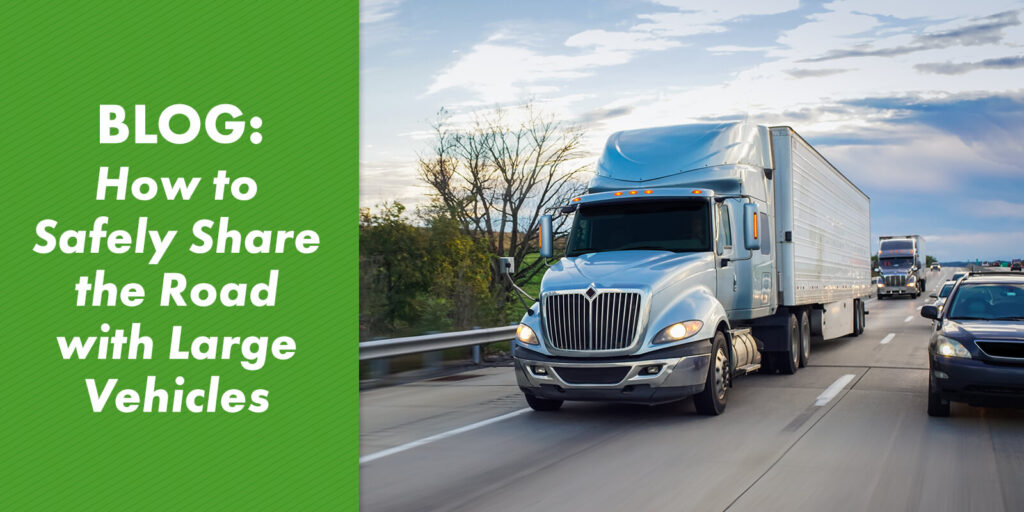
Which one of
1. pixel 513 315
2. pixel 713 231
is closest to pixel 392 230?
pixel 513 315

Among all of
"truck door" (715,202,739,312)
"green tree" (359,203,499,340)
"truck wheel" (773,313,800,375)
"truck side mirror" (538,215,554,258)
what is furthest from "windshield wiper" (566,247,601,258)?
"green tree" (359,203,499,340)

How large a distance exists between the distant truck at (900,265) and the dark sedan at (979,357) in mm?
45212

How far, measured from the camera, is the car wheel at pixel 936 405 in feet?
32.2

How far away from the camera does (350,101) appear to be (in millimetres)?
3490

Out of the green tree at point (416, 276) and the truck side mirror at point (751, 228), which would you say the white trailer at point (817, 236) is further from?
the green tree at point (416, 276)

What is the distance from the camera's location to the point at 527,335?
1015cm

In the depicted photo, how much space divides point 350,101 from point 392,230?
21732mm

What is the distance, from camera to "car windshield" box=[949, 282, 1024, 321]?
34.2 feet

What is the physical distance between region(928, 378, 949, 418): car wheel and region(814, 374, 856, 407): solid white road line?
1379mm

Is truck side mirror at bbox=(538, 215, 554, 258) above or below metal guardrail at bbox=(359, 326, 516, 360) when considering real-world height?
above

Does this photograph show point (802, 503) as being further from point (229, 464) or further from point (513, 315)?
point (513, 315)

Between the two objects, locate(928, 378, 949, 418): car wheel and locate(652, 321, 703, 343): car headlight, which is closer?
locate(652, 321, 703, 343): car headlight

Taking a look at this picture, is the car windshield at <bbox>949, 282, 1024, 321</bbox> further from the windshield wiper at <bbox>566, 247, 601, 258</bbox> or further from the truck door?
the windshield wiper at <bbox>566, 247, 601, 258</bbox>

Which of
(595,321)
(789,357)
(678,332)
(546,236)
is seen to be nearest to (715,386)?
(678,332)
